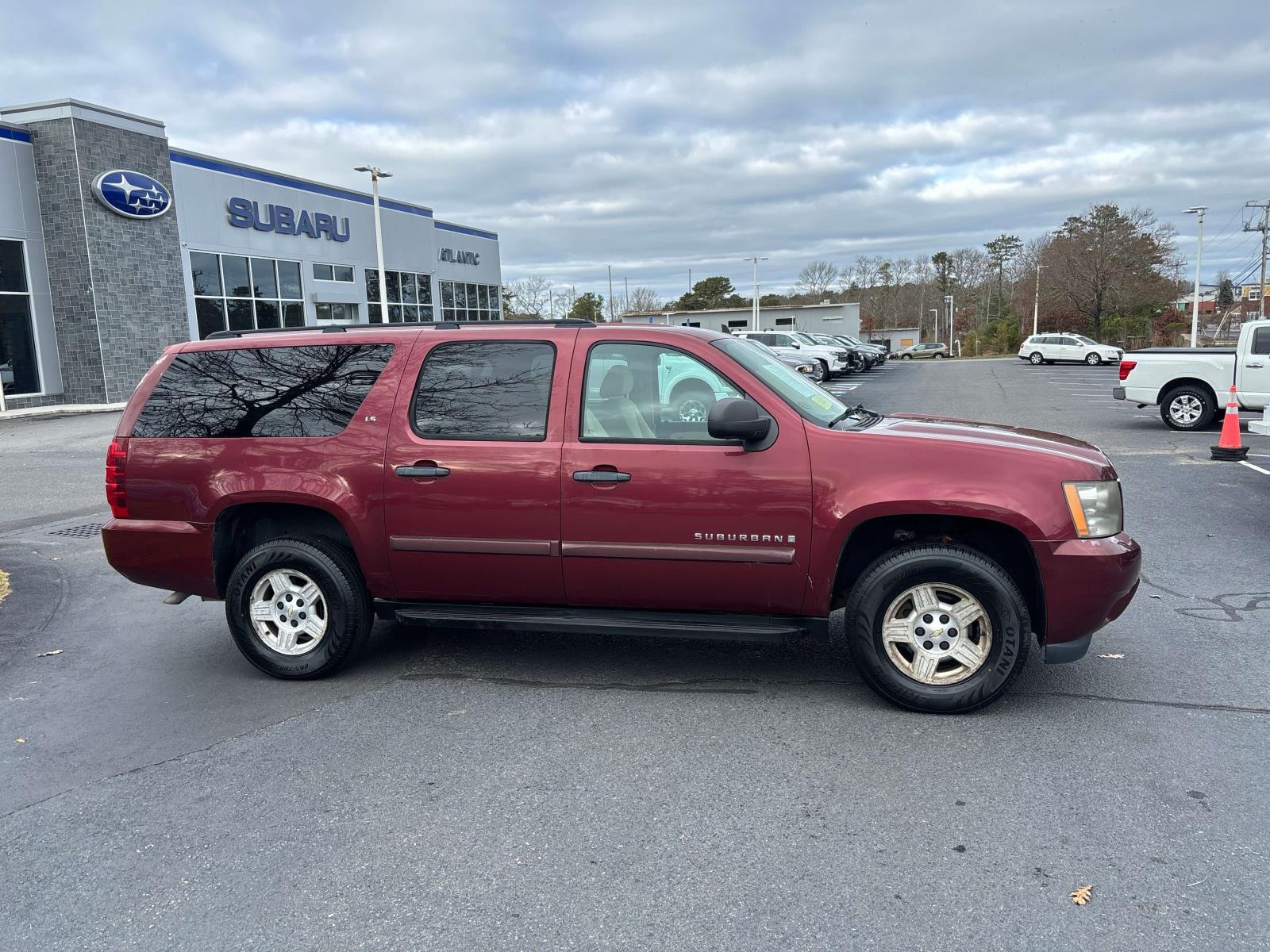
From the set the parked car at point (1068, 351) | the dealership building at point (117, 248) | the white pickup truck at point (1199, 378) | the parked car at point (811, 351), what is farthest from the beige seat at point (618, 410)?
the parked car at point (1068, 351)

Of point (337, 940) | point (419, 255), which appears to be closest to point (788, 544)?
point (337, 940)

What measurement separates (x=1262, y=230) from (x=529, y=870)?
70.2 meters

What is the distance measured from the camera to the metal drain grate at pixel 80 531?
903 cm

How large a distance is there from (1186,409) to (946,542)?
1368 cm

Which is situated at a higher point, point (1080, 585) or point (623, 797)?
point (1080, 585)

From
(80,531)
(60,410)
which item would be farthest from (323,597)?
(60,410)

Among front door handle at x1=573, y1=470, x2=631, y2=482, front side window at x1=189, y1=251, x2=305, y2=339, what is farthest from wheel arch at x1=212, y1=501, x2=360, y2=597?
front side window at x1=189, y1=251, x2=305, y2=339

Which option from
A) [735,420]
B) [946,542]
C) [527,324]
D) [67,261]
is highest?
[67,261]

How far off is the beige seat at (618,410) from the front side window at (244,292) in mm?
23991

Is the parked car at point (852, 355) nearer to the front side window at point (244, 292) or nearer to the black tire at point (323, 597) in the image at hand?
the front side window at point (244, 292)

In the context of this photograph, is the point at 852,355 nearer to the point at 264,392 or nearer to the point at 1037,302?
the point at 264,392

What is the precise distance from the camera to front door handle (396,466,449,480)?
15.2ft

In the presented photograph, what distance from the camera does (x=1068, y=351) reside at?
1810 inches

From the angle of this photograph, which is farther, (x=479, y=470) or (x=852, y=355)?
(x=852, y=355)
